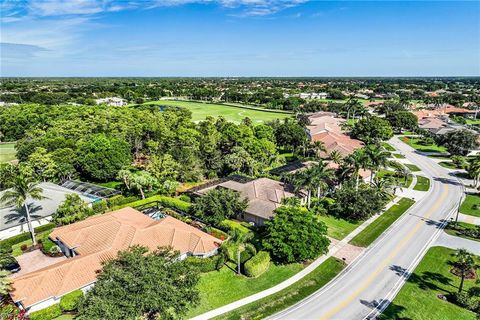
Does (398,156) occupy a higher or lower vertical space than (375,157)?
lower

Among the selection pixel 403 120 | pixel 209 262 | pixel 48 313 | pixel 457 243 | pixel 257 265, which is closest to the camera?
pixel 48 313

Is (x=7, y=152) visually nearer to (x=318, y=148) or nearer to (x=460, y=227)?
(x=318, y=148)

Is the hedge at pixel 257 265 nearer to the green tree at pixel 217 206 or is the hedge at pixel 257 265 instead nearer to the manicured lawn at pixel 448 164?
the green tree at pixel 217 206

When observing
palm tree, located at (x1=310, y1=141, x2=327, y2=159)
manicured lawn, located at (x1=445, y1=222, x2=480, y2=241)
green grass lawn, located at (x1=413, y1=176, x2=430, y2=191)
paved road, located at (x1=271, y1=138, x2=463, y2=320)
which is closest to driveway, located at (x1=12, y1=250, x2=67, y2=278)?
paved road, located at (x1=271, y1=138, x2=463, y2=320)

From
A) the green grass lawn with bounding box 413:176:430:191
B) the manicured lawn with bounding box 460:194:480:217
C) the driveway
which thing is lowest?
the driveway

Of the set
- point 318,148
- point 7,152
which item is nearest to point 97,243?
point 318,148

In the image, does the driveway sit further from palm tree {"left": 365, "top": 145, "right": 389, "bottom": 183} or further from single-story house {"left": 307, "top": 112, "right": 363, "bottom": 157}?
single-story house {"left": 307, "top": 112, "right": 363, "bottom": 157}
